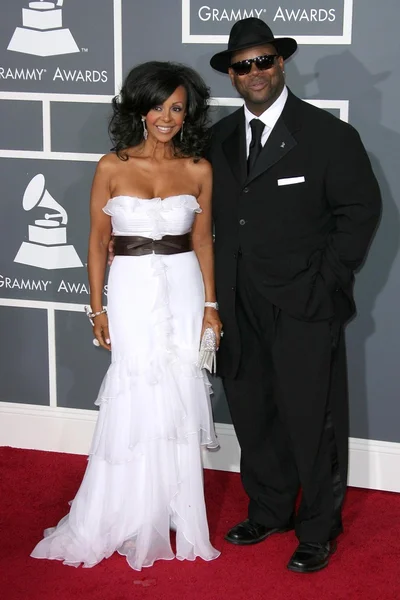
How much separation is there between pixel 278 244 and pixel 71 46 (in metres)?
1.53

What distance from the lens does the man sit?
310 cm

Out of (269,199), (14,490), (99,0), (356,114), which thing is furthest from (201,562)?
(99,0)

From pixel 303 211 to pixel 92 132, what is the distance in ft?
4.39

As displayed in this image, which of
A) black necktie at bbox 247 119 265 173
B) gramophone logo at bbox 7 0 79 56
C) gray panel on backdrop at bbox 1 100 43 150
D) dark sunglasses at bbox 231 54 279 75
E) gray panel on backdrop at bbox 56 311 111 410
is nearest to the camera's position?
dark sunglasses at bbox 231 54 279 75

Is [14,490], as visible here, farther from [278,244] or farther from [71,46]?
[71,46]

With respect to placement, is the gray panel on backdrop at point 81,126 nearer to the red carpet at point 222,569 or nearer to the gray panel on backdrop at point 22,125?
the gray panel on backdrop at point 22,125

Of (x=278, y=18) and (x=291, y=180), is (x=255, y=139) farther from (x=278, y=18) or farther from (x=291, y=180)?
(x=278, y=18)

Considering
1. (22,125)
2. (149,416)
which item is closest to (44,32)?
(22,125)

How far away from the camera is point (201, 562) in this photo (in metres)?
3.35

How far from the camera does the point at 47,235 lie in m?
4.24

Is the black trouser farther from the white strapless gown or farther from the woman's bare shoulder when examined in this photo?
the woman's bare shoulder

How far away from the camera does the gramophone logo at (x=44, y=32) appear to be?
13.2 ft

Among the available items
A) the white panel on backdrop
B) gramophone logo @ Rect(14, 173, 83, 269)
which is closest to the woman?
the white panel on backdrop

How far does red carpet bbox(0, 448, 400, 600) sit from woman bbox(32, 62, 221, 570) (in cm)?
7
